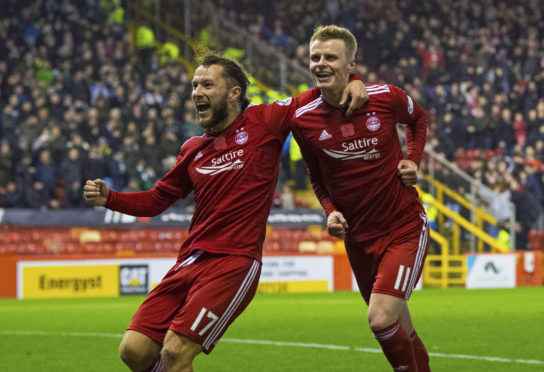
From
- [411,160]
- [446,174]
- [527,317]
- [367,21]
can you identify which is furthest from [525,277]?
[411,160]

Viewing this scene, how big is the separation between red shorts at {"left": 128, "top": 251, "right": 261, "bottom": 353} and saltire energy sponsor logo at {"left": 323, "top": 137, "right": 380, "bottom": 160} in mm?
979

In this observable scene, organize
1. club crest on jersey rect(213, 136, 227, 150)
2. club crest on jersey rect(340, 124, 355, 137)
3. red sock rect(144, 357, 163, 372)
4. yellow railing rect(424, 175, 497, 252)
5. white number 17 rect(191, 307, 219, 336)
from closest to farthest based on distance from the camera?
white number 17 rect(191, 307, 219, 336)
red sock rect(144, 357, 163, 372)
club crest on jersey rect(213, 136, 227, 150)
club crest on jersey rect(340, 124, 355, 137)
yellow railing rect(424, 175, 497, 252)

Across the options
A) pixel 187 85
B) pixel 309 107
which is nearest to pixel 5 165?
pixel 187 85

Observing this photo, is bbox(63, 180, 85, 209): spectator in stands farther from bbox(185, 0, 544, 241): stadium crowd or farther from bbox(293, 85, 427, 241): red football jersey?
bbox(293, 85, 427, 241): red football jersey

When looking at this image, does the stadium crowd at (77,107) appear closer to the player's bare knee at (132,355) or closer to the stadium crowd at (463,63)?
the stadium crowd at (463,63)

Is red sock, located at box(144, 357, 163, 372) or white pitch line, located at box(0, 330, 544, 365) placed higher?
red sock, located at box(144, 357, 163, 372)

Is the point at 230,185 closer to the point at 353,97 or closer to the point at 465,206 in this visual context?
the point at 353,97

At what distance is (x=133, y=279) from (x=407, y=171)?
512 inches

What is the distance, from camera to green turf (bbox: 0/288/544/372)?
29.7 feet

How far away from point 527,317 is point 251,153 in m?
8.72

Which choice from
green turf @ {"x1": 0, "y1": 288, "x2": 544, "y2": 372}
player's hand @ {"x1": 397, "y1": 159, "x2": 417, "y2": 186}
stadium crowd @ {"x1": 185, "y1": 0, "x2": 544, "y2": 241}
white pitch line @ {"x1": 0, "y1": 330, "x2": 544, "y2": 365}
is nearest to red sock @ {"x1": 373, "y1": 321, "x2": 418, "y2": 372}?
player's hand @ {"x1": 397, "y1": 159, "x2": 417, "y2": 186}

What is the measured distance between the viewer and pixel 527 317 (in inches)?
526

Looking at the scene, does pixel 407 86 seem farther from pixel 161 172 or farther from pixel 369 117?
pixel 369 117

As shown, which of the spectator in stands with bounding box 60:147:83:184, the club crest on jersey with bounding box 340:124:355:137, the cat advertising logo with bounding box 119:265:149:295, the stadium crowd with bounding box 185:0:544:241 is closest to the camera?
the club crest on jersey with bounding box 340:124:355:137
